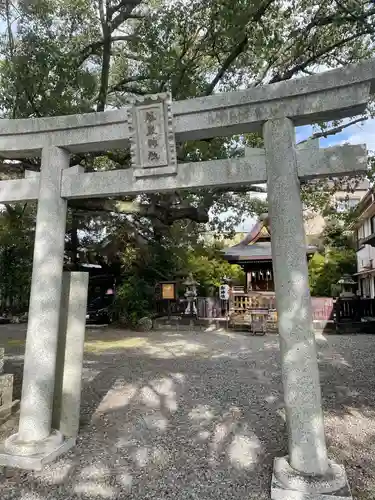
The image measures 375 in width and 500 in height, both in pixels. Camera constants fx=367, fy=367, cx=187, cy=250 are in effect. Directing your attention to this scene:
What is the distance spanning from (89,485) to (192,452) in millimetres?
1135

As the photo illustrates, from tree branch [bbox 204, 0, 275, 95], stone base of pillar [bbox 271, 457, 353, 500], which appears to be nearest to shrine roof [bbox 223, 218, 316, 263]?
tree branch [bbox 204, 0, 275, 95]

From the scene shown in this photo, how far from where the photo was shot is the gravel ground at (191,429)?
131 inches

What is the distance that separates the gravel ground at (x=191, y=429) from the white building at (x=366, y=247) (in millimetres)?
10643

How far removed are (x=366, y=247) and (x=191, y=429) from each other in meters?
18.6

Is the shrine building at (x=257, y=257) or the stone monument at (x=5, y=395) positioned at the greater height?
the shrine building at (x=257, y=257)

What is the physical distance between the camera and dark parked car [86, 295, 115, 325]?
56.1 ft

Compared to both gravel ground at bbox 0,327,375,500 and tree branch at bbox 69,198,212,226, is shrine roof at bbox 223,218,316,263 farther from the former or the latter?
gravel ground at bbox 0,327,375,500

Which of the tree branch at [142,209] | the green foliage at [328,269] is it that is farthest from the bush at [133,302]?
the green foliage at [328,269]

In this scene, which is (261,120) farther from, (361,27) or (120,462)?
(361,27)

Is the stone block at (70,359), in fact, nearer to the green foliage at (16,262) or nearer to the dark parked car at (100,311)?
the dark parked car at (100,311)

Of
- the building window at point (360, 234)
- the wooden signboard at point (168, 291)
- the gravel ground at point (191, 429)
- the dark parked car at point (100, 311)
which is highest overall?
the building window at point (360, 234)

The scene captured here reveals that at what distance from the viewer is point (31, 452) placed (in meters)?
3.66

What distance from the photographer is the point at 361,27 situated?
7.95 meters

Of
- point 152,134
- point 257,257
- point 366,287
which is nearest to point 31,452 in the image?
point 152,134
